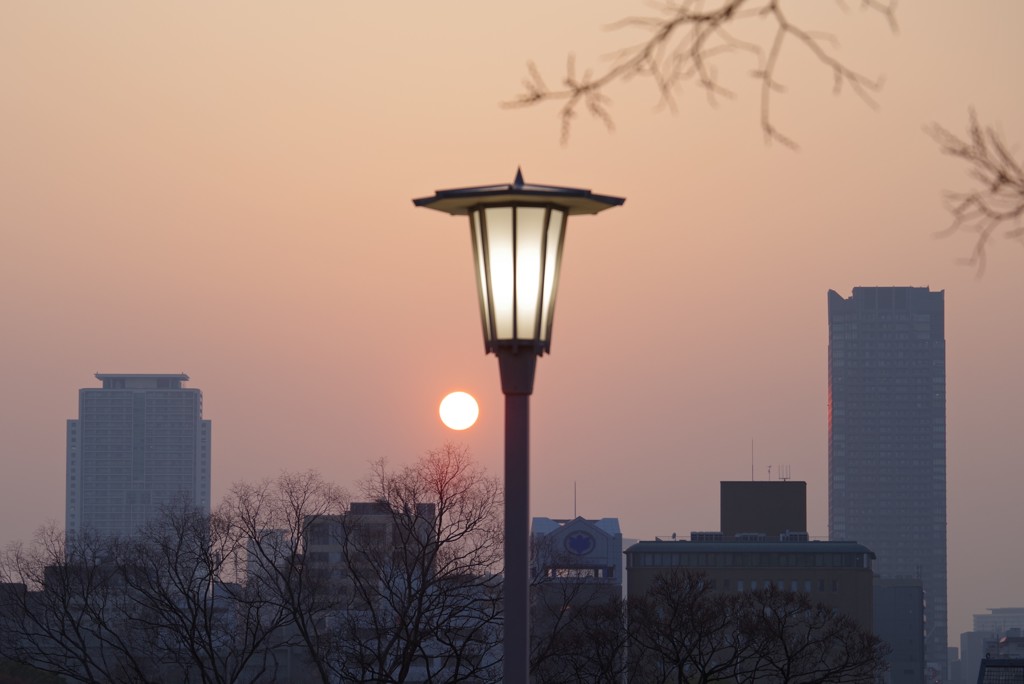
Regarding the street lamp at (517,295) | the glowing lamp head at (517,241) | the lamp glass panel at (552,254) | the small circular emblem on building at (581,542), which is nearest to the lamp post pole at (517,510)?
the street lamp at (517,295)

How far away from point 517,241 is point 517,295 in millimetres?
254

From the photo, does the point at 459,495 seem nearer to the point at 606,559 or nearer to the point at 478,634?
the point at 478,634

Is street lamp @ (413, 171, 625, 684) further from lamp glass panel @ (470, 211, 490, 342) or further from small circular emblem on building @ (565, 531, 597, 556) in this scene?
small circular emblem on building @ (565, 531, 597, 556)

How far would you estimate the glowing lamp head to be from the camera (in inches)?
283

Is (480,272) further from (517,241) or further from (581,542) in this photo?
(581,542)

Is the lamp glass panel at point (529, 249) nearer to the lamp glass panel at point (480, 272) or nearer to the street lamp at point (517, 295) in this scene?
the street lamp at point (517, 295)

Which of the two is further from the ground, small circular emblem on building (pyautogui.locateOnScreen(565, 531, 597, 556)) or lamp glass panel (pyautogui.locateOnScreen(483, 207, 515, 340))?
lamp glass panel (pyautogui.locateOnScreen(483, 207, 515, 340))

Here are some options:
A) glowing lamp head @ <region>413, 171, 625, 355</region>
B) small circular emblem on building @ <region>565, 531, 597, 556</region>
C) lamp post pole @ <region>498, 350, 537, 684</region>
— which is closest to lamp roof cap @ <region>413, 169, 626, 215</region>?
glowing lamp head @ <region>413, 171, 625, 355</region>

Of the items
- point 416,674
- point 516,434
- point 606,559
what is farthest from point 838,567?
point 516,434

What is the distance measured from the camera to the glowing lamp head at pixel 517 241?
718 centimetres

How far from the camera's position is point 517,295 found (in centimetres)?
726

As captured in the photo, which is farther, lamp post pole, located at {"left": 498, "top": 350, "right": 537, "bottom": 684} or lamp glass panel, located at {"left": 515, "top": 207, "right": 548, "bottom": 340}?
lamp post pole, located at {"left": 498, "top": 350, "right": 537, "bottom": 684}

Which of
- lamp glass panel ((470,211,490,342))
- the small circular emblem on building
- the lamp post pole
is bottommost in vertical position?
the small circular emblem on building

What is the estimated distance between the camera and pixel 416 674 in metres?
78.1
